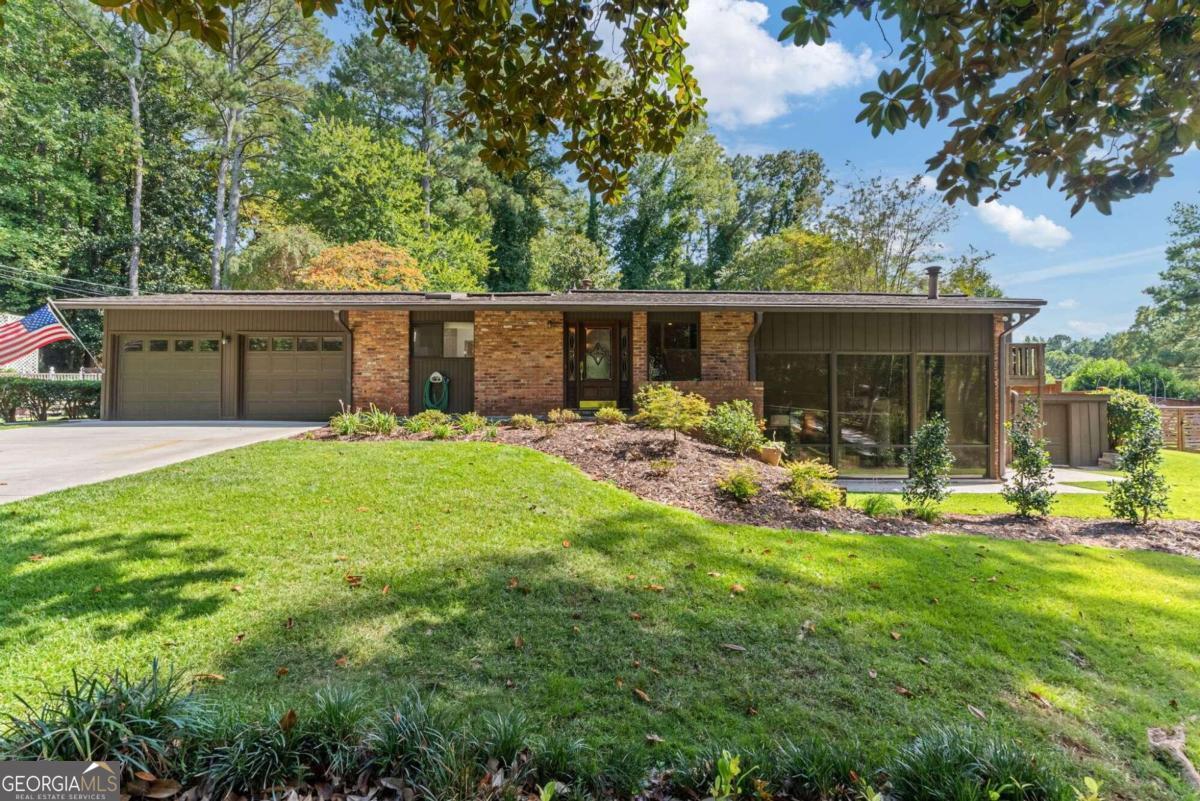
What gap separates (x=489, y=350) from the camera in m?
11.2

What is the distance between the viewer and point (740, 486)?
588cm

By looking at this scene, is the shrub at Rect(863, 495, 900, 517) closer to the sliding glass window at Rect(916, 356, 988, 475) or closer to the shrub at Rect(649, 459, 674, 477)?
the shrub at Rect(649, 459, 674, 477)

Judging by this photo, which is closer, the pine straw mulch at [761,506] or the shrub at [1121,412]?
the pine straw mulch at [761,506]

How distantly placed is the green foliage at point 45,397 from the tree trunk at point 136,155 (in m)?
10.5

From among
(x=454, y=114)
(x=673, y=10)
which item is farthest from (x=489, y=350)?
(x=673, y=10)

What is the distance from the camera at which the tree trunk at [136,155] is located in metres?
21.1

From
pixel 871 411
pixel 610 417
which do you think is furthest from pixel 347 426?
pixel 871 411

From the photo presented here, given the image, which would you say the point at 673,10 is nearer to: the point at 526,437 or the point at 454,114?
the point at 454,114

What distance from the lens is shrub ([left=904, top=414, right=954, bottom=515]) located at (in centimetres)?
667

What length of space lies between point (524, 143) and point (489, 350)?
797 cm

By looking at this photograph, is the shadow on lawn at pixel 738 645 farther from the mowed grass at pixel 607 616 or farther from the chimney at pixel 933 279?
the chimney at pixel 933 279

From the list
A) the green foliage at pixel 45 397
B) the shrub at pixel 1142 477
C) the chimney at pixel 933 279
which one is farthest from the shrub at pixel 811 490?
the green foliage at pixel 45 397

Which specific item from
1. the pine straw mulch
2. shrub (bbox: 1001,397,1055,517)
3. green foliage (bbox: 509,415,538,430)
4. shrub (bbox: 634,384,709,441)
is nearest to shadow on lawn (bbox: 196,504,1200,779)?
the pine straw mulch

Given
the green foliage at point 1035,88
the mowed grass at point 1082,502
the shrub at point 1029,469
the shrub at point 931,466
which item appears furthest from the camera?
the mowed grass at point 1082,502
